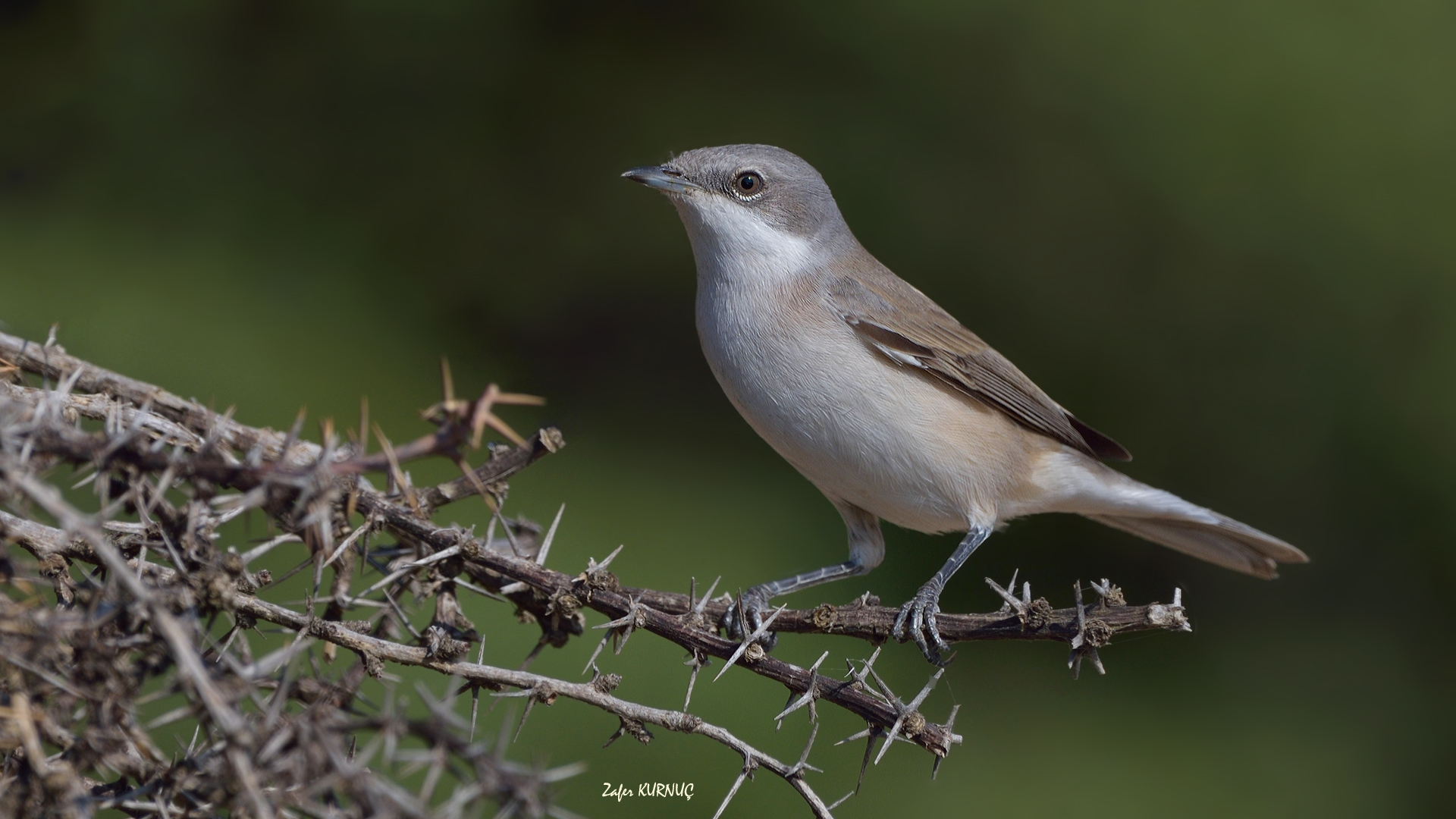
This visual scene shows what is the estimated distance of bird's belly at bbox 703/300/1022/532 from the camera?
2861 mm

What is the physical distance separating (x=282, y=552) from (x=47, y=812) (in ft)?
10.4

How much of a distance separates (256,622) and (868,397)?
177 centimetres

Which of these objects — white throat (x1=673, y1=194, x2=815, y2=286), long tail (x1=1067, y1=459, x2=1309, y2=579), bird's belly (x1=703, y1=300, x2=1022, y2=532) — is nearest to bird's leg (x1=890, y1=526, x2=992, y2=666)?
bird's belly (x1=703, y1=300, x2=1022, y2=532)

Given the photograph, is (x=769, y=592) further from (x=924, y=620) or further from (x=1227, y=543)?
(x=1227, y=543)

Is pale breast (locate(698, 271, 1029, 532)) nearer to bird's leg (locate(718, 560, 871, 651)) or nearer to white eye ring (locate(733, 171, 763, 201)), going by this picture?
bird's leg (locate(718, 560, 871, 651))

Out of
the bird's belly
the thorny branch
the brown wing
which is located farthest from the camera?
the brown wing

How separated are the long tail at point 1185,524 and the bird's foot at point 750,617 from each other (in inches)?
46.7

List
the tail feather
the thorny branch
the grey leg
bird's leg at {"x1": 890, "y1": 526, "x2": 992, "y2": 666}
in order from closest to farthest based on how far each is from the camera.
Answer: the thorny branch, bird's leg at {"x1": 890, "y1": 526, "x2": 992, "y2": 666}, the grey leg, the tail feather

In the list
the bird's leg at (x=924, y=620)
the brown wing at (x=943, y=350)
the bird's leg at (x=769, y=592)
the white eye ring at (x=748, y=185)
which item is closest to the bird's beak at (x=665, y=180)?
the white eye ring at (x=748, y=185)

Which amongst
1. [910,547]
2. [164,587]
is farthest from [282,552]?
[164,587]

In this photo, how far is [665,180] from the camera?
3326 millimetres

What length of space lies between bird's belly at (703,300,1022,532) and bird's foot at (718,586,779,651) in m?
0.38

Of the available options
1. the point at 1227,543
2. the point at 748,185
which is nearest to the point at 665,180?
the point at 748,185

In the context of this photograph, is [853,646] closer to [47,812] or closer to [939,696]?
[939,696]
